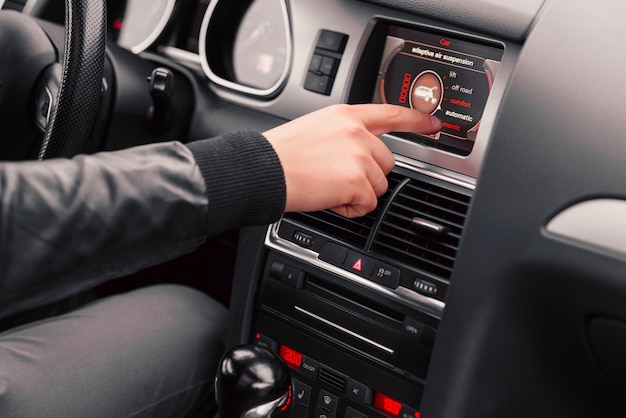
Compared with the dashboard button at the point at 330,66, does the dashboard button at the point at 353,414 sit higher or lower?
lower

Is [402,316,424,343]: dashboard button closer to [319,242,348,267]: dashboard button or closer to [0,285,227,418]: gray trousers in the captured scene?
[319,242,348,267]: dashboard button

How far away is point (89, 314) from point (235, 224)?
52cm

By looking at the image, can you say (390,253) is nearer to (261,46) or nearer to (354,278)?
(354,278)

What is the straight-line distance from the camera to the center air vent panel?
1.01m

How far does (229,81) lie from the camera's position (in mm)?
1408

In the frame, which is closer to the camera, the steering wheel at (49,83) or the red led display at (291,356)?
the steering wheel at (49,83)

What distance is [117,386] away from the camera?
111 cm

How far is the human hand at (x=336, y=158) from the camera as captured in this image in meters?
0.88

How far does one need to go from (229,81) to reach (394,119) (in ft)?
1.67

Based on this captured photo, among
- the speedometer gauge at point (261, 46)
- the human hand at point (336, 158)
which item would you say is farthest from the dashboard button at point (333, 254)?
the speedometer gauge at point (261, 46)

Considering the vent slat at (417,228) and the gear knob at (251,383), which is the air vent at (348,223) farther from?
the gear knob at (251,383)

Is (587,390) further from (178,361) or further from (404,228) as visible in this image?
(178,361)

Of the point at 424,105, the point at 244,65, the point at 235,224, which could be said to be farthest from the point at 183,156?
the point at 244,65

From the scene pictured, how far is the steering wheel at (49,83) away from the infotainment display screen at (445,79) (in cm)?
45
